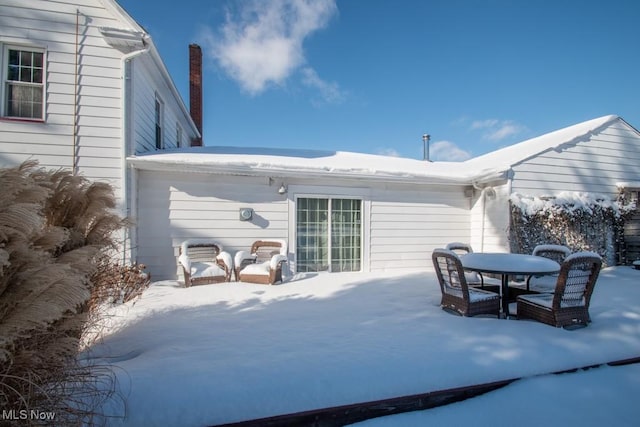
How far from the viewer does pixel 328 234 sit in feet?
24.2

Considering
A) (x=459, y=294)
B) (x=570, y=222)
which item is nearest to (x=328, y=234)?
A: (x=459, y=294)

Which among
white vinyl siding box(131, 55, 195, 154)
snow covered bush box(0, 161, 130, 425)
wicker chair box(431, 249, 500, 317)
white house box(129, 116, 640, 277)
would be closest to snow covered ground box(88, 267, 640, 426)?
wicker chair box(431, 249, 500, 317)

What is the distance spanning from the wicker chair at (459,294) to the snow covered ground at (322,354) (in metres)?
0.15

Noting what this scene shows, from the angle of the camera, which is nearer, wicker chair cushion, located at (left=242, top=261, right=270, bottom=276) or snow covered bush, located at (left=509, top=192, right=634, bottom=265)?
wicker chair cushion, located at (left=242, top=261, right=270, bottom=276)

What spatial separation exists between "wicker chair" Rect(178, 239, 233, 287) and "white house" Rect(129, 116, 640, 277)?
252 mm

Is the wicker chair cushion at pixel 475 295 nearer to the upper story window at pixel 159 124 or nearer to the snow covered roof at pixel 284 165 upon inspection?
the snow covered roof at pixel 284 165

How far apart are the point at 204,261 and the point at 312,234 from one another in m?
2.42

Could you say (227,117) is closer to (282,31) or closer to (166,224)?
(282,31)

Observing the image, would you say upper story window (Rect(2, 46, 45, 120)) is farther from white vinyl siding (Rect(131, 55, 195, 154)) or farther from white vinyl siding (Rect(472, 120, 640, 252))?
white vinyl siding (Rect(472, 120, 640, 252))

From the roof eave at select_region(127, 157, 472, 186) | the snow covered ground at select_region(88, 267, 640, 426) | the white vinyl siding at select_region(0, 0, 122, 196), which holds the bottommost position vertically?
the snow covered ground at select_region(88, 267, 640, 426)

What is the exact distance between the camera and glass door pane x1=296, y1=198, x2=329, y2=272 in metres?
7.23

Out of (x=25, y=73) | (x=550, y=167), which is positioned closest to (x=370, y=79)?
(x=550, y=167)

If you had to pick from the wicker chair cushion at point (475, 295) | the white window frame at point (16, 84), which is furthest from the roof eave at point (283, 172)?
the wicker chair cushion at point (475, 295)

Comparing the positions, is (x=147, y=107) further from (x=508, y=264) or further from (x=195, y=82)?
(x=508, y=264)
